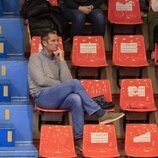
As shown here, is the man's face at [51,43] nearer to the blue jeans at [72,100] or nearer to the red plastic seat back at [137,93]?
the blue jeans at [72,100]

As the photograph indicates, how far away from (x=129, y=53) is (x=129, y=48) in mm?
49

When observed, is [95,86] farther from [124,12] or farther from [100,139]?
[124,12]

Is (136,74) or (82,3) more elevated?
(82,3)

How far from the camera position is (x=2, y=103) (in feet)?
17.0

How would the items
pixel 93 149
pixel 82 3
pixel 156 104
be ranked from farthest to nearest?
pixel 82 3 → pixel 156 104 → pixel 93 149

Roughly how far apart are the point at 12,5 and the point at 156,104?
1824 mm

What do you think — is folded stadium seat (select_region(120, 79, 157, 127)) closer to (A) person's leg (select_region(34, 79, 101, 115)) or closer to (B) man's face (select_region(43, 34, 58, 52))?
(A) person's leg (select_region(34, 79, 101, 115))

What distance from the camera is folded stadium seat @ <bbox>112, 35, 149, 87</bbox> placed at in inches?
227

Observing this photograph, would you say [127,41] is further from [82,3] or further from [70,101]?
[70,101]

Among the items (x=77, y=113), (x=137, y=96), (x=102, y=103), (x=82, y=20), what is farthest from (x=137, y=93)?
(x=82, y=20)

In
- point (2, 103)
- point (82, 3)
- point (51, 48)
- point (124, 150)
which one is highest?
point (82, 3)

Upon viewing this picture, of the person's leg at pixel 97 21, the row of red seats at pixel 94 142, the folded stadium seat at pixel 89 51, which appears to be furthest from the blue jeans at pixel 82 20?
the row of red seats at pixel 94 142

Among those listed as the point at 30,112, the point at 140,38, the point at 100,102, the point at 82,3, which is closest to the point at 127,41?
the point at 140,38

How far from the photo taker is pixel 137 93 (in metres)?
5.44
